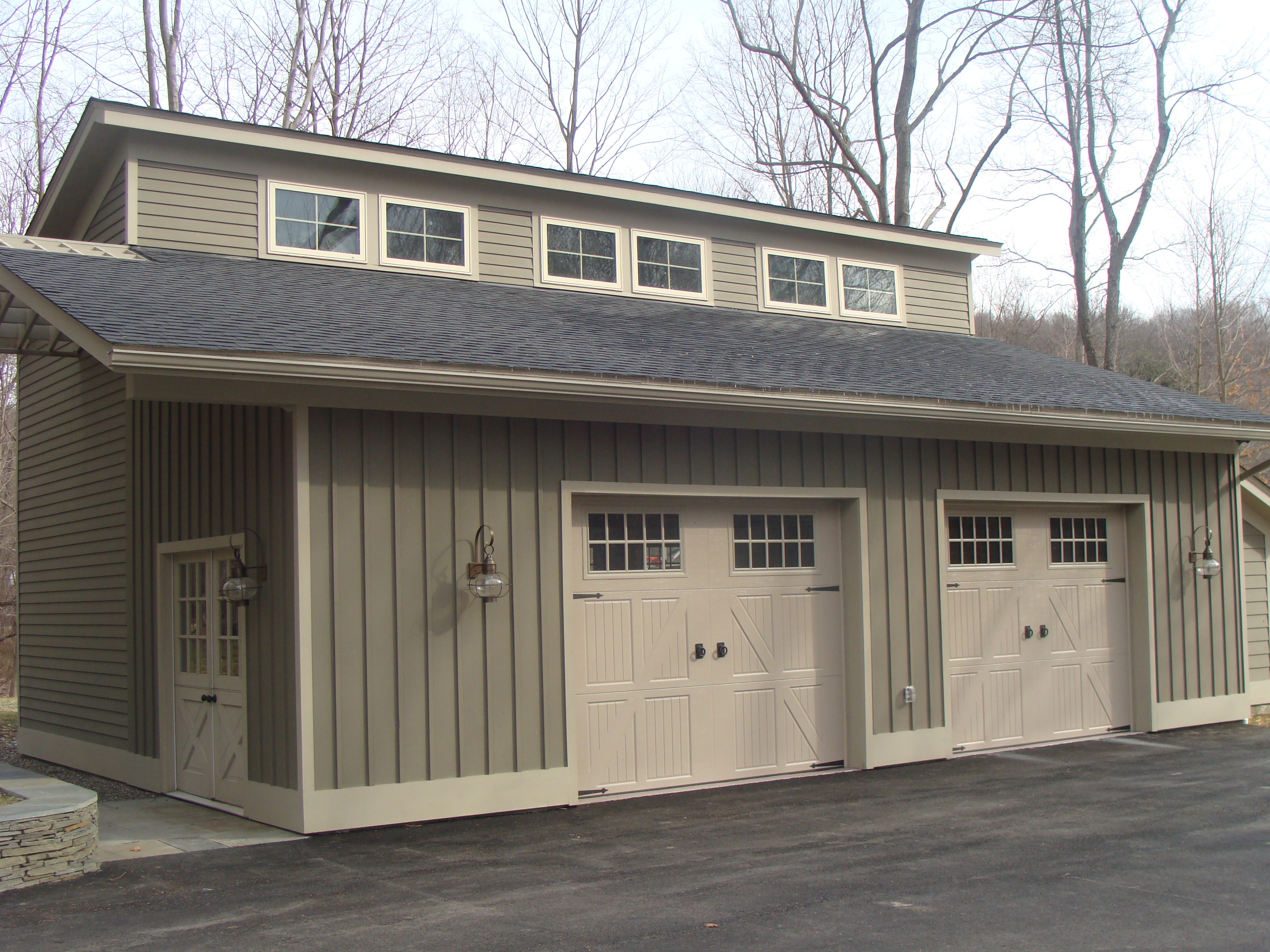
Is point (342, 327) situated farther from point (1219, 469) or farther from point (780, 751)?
point (1219, 469)

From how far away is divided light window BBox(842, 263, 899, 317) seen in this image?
1291cm

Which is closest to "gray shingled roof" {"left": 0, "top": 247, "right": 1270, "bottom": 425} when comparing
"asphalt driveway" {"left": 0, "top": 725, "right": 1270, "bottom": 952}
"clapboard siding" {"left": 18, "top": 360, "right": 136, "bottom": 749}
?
"clapboard siding" {"left": 18, "top": 360, "right": 136, "bottom": 749}

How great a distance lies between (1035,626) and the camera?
33.7 ft

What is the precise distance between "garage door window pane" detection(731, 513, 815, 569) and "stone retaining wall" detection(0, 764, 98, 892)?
4722mm

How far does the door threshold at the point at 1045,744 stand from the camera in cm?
974

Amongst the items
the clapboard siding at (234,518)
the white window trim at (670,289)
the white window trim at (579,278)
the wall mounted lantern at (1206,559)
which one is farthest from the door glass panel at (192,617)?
the wall mounted lantern at (1206,559)

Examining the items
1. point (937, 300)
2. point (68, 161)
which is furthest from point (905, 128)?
point (68, 161)

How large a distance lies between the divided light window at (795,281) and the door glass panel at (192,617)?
6.52 m

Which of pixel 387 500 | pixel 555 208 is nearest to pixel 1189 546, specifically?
pixel 555 208

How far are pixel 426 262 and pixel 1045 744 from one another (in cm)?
708

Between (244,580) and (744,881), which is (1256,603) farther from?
(244,580)

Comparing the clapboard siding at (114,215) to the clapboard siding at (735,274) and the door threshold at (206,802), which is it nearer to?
the door threshold at (206,802)

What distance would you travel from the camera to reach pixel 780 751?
8891 millimetres

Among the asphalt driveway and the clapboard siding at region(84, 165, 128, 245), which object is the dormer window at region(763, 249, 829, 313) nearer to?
the asphalt driveway
